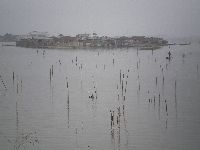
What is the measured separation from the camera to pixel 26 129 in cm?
1948

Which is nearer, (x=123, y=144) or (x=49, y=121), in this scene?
(x=123, y=144)

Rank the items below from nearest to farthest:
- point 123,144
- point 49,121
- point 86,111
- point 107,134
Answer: point 123,144 → point 107,134 → point 49,121 → point 86,111

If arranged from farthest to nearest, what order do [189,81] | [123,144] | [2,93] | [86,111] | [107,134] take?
[189,81] < [2,93] < [86,111] < [107,134] < [123,144]

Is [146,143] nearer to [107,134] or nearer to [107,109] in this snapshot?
[107,134]

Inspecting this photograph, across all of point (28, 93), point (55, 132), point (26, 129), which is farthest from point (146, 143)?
point (28, 93)

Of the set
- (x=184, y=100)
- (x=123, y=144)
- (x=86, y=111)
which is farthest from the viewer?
(x=184, y=100)

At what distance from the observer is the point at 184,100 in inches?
1026

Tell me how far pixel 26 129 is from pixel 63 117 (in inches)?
103

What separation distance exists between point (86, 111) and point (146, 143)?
6413 mm

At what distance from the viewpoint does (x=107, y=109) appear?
927 inches

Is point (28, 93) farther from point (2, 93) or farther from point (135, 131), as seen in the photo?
point (135, 131)

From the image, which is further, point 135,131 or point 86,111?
point 86,111

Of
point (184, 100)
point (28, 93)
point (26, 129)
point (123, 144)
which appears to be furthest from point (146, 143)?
point (28, 93)

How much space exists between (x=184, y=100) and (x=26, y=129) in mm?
10543
